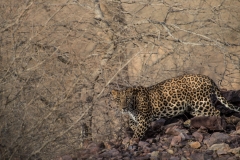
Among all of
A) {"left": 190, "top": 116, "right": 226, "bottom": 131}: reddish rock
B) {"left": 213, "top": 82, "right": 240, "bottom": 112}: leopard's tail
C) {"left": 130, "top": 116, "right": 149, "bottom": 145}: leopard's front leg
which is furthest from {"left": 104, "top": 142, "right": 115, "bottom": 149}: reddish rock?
{"left": 213, "top": 82, "right": 240, "bottom": 112}: leopard's tail

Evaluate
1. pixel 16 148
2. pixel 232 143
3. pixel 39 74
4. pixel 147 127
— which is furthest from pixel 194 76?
pixel 16 148

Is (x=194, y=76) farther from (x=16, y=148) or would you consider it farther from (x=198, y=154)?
(x=16, y=148)

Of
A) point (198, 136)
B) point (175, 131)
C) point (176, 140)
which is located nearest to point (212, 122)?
point (198, 136)

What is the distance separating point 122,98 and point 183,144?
146cm

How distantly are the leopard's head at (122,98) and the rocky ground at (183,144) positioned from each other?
55 centimetres

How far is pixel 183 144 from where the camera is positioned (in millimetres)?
8156

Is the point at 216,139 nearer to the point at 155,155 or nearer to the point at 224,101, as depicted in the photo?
the point at 155,155

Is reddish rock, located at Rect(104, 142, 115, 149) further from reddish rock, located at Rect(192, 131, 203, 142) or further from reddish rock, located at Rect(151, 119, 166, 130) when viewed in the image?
reddish rock, located at Rect(192, 131, 203, 142)

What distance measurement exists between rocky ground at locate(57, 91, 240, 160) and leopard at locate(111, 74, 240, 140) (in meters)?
0.29

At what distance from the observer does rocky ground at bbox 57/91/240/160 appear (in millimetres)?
7680

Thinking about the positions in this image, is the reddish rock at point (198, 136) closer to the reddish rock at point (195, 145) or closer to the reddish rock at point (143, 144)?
the reddish rock at point (195, 145)

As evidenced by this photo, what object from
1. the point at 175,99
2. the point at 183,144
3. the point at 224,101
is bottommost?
the point at 183,144

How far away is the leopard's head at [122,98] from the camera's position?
9102mm

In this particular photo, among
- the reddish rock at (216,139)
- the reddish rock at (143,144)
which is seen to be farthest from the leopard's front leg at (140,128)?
the reddish rock at (216,139)
